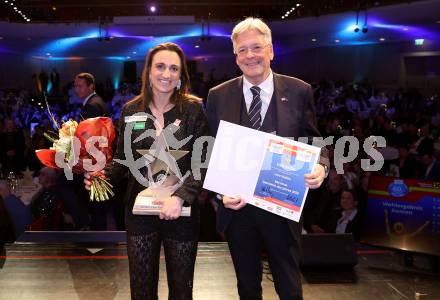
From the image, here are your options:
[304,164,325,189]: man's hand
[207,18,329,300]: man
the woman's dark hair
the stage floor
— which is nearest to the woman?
[207,18,329,300]: man

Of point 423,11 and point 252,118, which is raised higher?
point 423,11

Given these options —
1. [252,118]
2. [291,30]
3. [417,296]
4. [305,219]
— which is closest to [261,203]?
[252,118]

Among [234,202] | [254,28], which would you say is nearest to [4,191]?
[234,202]

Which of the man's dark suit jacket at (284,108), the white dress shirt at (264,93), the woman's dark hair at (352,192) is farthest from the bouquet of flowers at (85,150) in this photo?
the woman's dark hair at (352,192)

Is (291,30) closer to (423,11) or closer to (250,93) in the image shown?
(423,11)

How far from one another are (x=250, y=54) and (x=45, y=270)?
2648 millimetres

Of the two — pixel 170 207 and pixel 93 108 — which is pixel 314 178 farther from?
pixel 93 108

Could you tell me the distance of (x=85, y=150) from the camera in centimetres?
221

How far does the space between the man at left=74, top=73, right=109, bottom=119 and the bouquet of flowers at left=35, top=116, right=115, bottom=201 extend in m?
2.99

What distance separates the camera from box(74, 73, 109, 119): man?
17.1ft

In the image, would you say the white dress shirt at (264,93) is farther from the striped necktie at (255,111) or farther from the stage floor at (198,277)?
the stage floor at (198,277)

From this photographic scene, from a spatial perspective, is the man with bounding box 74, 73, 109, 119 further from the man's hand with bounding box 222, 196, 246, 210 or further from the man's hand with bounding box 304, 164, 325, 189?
the man's hand with bounding box 304, 164, 325, 189

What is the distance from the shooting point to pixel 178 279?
2189mm

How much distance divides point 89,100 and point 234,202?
3629mm
